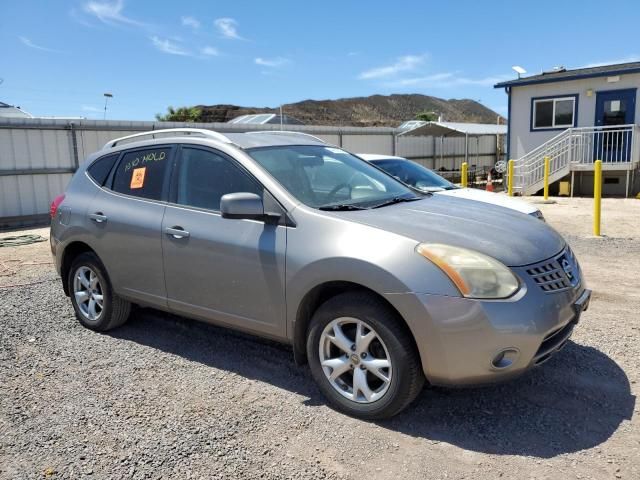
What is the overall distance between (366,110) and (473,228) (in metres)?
82.6

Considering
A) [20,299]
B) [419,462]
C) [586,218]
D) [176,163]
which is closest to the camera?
[419,462]

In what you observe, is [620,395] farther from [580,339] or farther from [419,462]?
[419,462]

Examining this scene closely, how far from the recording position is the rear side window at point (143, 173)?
14.2 feet

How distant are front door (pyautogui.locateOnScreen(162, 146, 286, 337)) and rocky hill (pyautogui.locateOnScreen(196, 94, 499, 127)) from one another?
58.1 meters

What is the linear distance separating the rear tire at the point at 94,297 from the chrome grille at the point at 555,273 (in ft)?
11.3

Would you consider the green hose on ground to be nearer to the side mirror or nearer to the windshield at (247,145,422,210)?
the windshield at (247,145,422,210)

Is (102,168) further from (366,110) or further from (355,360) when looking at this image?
(366,110)

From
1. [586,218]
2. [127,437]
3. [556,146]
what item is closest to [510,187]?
[556,146]

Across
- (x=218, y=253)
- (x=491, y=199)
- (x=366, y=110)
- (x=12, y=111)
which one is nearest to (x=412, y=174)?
(x=491, y=199)

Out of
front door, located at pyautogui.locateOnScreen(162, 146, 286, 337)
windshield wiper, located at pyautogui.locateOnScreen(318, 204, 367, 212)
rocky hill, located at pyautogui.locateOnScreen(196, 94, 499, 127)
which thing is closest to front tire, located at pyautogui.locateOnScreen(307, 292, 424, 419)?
front door, located at pyautogui.locateOnScreen(162, 146, 286, 337)

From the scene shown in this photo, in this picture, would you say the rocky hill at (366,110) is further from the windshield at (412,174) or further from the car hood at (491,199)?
the car hood at (491,199)

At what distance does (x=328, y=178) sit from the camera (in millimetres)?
4086

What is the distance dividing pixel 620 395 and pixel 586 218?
8825 mm

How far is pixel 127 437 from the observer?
3145mm
